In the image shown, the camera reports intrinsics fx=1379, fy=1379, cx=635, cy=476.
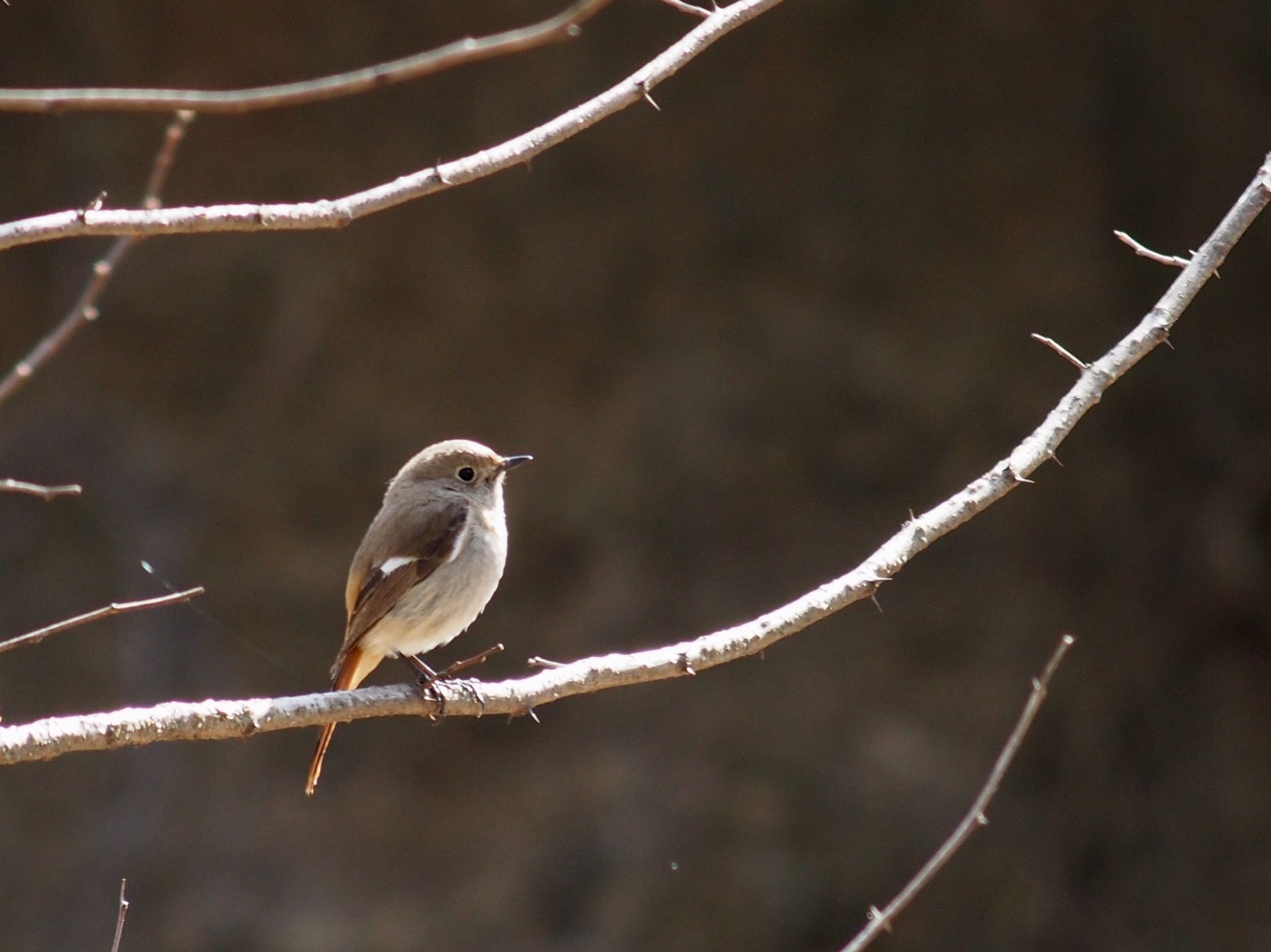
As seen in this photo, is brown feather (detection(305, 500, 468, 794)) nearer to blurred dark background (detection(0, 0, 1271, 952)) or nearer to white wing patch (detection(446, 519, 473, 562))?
white wing patch (detection(446, 519, 473, 562))

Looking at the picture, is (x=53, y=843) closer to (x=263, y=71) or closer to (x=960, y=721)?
(x=263, y=71)

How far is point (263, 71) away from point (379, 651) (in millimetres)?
4324

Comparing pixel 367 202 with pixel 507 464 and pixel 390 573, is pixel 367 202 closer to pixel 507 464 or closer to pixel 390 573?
pixel 390 573

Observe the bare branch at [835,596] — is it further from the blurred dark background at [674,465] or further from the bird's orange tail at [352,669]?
the blurred dark background at [674,465]

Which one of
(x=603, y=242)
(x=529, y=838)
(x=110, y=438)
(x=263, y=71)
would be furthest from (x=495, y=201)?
(x=529, y=838)

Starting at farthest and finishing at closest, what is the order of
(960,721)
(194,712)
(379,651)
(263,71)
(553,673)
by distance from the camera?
(263,71)
(960,721)
(379,651)
(553,673)
(194,712)

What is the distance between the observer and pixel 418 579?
3.83 metres

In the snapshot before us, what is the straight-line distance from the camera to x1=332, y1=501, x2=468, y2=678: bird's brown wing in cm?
379

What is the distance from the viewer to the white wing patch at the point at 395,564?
383 cm

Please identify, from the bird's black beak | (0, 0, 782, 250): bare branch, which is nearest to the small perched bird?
the bird's black beak

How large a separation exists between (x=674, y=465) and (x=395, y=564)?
341 centimetres

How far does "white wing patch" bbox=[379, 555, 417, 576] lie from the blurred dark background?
305cm

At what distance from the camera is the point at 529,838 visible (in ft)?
21.9

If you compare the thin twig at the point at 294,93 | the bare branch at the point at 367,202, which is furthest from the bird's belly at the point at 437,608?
the thin twig at the point at 294,93
